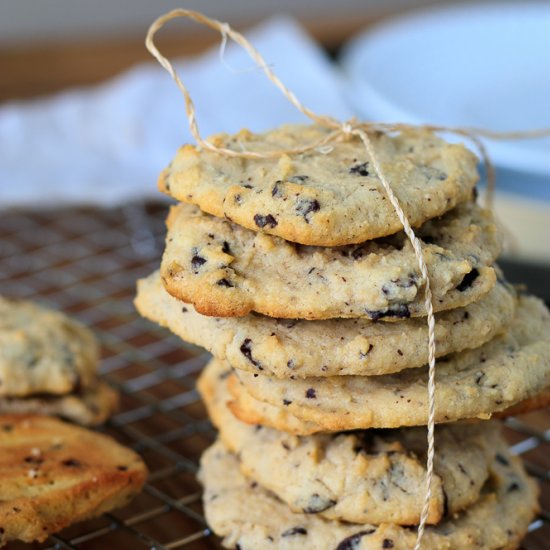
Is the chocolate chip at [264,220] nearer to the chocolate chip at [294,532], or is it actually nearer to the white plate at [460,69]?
the chocolate chip at [294,532]

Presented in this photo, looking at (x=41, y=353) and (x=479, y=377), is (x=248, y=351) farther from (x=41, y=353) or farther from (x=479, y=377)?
(x=41, y=353)

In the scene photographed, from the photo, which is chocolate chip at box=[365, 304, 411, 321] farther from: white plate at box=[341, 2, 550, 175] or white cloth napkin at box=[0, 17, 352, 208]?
white cloth napkin at box=[0, 17, 352, 208]

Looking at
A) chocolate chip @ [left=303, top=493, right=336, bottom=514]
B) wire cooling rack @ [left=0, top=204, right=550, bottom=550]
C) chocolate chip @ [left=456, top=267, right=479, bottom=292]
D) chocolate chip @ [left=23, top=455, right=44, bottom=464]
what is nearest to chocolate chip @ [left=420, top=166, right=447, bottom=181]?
chocolate chip @ [left=456, top=267, right=479, bottom=292]

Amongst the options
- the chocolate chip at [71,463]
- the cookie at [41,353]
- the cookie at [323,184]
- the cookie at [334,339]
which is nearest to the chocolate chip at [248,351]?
the cookie at [334,339]

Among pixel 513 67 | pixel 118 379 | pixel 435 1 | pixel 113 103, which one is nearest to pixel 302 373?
pixel 118 379

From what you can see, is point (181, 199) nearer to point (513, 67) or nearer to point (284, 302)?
point (284, 302)
